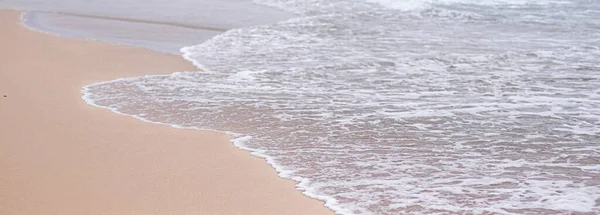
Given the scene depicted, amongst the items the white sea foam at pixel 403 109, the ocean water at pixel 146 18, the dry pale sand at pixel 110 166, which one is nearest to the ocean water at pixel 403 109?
the white sea foam at pixel 403 109

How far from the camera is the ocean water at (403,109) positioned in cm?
443

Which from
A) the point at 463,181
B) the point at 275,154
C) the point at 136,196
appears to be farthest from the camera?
the point at 275,154

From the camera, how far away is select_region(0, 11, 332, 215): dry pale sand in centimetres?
407

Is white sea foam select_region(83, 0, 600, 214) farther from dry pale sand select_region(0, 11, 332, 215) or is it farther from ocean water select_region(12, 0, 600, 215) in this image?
dry pale sand select_region(0, 11, 332, 215)

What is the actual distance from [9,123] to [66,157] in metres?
0.89

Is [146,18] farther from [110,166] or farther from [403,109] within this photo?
[110,166]

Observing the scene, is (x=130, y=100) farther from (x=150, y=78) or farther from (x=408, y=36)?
(x=408, y=36)

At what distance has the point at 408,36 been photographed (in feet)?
34.2

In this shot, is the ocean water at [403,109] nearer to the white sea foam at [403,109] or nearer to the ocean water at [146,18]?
the white sea foam at [403,109]

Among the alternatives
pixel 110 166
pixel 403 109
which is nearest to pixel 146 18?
pixel 403 109

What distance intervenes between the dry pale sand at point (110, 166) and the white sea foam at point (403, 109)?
21 centimetres

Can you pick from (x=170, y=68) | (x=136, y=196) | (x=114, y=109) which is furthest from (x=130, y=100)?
(x=136, y=196)

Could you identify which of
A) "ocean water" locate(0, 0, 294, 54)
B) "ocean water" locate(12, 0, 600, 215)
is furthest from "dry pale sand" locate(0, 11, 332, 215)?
"ocean water" locate(0, 0, 294, 54)

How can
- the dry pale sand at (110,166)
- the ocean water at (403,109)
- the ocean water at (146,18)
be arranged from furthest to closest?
the ocean water at (146,18), the ocean water at (403,109), the dry pale sand at (110,166)
